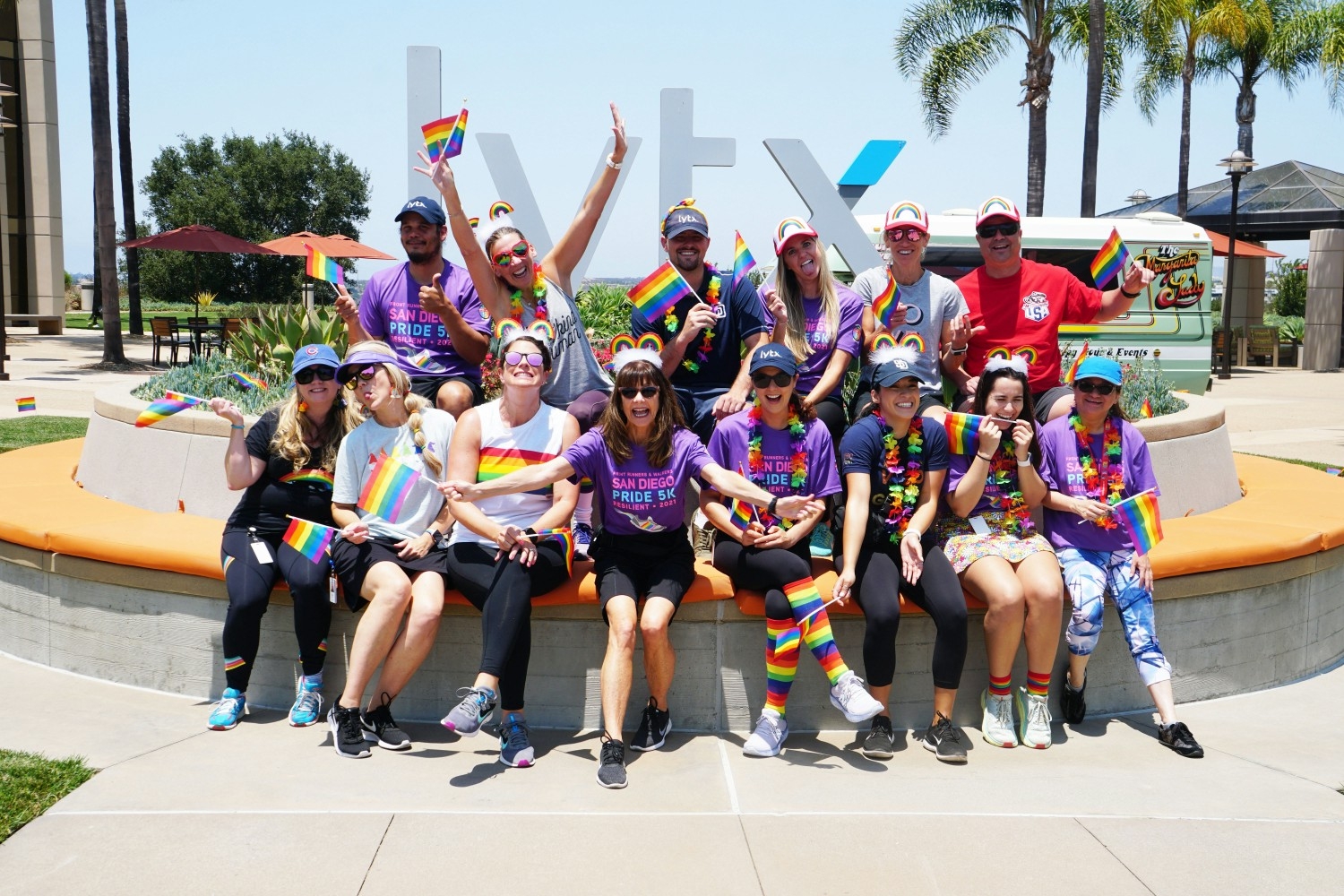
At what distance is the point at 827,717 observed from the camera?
466 centimetres

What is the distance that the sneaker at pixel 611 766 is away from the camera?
3982mm

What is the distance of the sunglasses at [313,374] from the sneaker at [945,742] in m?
2.87

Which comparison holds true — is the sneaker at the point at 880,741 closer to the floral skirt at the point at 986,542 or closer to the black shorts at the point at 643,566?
the floral skirt at the point at 986,542

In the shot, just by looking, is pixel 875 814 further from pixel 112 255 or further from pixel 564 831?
pixel 112 255

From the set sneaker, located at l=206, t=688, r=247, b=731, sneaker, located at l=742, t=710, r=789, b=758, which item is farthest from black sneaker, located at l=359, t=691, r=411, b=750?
sneaker, located at l=742, t=710, r=789, b=758

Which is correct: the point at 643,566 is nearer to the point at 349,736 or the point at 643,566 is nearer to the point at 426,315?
the point at 349,736

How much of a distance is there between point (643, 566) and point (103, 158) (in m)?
20.6

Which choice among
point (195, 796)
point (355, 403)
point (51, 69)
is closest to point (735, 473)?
point (355, 403)

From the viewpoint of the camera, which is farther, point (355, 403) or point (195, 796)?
point (355, 403)

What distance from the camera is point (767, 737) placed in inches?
172

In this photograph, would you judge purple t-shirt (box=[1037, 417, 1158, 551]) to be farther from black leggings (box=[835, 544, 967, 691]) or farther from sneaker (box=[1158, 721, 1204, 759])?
sneaker (box=[1158, 721, 1204, 759])

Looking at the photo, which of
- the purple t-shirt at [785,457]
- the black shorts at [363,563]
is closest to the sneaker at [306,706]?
the black shorts at [363,563]

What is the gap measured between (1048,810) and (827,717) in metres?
1.04

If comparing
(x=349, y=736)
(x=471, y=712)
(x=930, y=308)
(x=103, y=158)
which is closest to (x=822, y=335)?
(x=930, y=308)
